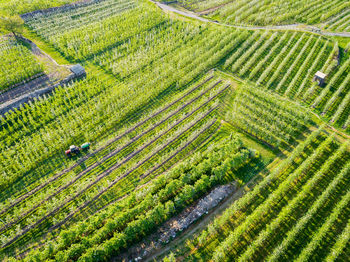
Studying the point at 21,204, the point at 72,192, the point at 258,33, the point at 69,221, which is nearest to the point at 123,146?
the point at 72,192

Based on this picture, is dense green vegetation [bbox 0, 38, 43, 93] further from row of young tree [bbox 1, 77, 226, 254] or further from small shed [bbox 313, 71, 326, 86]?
small shed [bbox 313, 71, 326, 86]

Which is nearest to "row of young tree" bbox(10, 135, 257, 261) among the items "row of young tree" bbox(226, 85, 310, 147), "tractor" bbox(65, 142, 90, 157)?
"row of young tree" bbox(226, 85, 310, 147)

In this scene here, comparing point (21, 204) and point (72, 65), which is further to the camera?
point (72, 65)

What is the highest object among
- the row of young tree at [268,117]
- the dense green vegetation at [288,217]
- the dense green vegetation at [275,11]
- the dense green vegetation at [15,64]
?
the dense green vegetation at [275,11]

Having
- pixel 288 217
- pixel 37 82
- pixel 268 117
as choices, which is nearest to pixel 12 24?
pixel 37 82

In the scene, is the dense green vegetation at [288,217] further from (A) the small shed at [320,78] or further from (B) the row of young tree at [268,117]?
(A) the small shed at [320,78]

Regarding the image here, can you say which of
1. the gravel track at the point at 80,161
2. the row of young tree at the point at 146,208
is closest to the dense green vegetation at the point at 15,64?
the gravel track at the point at 80,161

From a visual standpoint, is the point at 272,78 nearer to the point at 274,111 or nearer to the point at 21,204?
the point at 274,111
